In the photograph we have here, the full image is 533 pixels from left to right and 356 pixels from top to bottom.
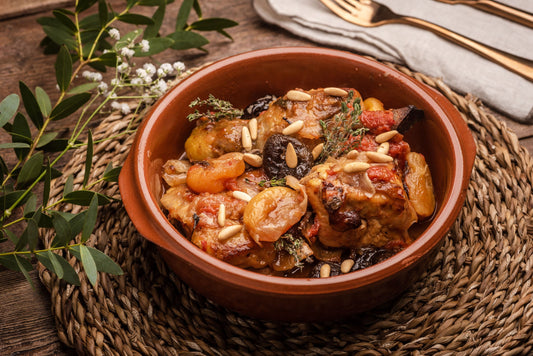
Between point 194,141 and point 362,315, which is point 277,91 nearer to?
point 194,141

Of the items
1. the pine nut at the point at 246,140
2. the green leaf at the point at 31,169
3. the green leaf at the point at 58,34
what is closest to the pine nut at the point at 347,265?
the pine nut at the point at 246,140

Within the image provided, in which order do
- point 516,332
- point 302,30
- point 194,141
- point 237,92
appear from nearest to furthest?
point 516,332
point 194,141
point 237,92
point 302,30

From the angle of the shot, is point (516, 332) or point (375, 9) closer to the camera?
point (516, 332)

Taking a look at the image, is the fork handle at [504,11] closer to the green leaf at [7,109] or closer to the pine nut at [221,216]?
the pine nut at [221,216]

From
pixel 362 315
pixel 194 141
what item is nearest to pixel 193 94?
pixel 194 141

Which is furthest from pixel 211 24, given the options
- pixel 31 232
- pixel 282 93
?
pixel 31 232

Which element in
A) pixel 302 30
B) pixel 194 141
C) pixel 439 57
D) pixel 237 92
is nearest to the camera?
pixel 194 141

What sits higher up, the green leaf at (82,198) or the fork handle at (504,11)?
the fork handle at (504,11)

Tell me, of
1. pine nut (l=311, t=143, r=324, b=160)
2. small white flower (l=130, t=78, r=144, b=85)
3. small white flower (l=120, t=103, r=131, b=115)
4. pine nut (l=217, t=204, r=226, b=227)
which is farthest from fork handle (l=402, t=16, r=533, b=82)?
pine nut (l=217, t=204, r=226, b=227)
